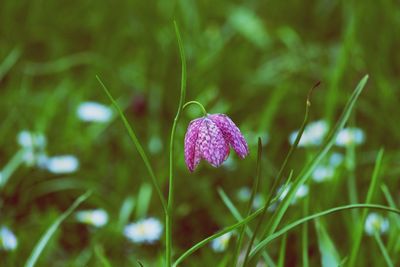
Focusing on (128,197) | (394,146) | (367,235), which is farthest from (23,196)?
(394,146)

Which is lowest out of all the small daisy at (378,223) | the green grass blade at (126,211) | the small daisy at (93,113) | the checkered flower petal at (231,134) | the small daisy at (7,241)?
the small daisy at (378,223)

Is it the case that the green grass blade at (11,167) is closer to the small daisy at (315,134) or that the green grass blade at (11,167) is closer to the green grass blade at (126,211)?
the green grass blade at (126,211)

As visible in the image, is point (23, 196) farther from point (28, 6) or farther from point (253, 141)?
point (28, 6)

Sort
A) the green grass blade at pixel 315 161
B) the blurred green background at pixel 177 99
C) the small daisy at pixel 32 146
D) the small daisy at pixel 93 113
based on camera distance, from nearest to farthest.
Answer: the green grass blade at pixel 315 161
the blurred green background at pixel 177 99
the small daisy at pixel 32 146
the small daisy at pixel 93 113

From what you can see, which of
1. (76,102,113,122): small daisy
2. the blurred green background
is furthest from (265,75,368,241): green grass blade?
(76,102,113,122): small daisy

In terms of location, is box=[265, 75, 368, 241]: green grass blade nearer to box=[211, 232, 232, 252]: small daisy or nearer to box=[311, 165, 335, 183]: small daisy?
box=[211, 232, 232, 252]: small daisy

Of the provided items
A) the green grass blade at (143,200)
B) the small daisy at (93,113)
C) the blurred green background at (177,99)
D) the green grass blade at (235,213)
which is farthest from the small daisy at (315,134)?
the green grass blade at (235,213)
